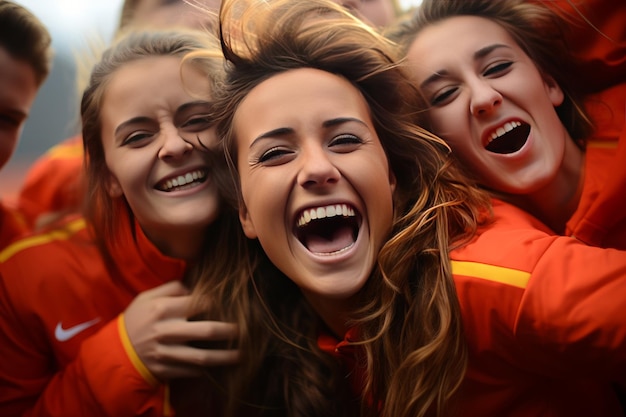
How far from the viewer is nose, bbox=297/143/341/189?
641 millimetres

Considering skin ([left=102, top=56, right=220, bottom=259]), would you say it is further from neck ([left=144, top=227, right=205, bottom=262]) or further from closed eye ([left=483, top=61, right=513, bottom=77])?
closed eye ([left=483, top=61, right=513, bottom=77])

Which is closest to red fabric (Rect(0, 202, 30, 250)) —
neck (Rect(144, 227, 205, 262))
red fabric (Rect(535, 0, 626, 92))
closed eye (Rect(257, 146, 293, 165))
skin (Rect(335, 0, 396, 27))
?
neck (Rect(144, 227, 205, 262))

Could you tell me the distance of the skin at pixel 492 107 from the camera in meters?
0.70

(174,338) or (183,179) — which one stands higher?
(183,179)

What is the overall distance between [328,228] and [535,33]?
0.36 metres

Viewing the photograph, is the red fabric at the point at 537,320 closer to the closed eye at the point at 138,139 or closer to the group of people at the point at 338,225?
the group of people at the point at 338,225

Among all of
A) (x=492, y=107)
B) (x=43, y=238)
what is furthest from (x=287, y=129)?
(x=43, y=238)

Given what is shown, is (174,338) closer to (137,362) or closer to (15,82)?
(137,362)

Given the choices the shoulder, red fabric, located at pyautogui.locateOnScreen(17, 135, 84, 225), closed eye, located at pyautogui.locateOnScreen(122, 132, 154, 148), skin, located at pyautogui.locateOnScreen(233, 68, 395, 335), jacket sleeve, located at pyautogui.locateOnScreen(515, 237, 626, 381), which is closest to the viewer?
jacket sleeve, located at pyautogui.locateOnScreen(515, 237, 626, 381)

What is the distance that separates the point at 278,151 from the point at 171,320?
0.88ft

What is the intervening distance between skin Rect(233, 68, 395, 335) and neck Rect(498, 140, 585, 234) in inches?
7.0

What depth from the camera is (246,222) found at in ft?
2.43

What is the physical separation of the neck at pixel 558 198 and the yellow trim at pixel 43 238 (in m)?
0.61

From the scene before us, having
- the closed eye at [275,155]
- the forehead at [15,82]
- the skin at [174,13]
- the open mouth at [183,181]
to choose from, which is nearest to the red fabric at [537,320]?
the closed eye at [275,155]
